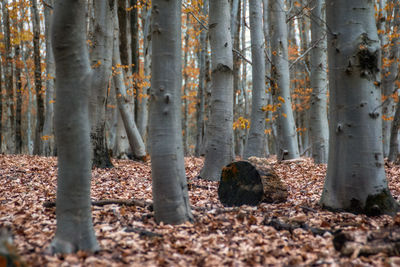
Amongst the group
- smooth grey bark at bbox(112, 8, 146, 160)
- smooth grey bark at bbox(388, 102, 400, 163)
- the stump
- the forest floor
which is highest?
smooth grey bark at bbox(112, 8, 146, 160)

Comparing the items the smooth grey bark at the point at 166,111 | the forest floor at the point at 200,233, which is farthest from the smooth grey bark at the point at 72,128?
the smooth grey bark at the point at 166,111

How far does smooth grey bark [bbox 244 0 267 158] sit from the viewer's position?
321 inches

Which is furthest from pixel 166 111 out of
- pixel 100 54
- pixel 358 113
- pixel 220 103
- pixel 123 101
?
pixel 123 101

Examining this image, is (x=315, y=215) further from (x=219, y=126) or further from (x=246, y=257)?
(x=219, y=126)

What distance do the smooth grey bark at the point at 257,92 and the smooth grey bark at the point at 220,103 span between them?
181 cm

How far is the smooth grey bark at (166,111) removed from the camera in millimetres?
3490

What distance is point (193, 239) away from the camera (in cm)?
325

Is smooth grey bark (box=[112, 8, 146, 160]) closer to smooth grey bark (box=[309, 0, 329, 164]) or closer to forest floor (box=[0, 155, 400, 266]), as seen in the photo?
forest floor (box=[0, 155, 400, 266])

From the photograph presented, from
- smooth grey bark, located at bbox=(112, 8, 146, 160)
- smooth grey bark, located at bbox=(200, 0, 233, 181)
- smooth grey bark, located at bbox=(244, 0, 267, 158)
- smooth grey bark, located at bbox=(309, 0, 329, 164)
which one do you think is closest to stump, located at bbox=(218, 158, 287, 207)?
smooth grey bark, located at bbox=(200, 0, 233, 181)

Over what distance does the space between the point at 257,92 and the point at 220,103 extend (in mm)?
2159

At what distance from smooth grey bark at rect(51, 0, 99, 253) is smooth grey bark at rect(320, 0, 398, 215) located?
10.2ft

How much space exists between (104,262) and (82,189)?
66 centimetres

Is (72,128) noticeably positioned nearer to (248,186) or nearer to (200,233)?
(200,233)

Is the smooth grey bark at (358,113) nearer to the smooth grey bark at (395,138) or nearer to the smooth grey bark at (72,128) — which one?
the smooth grey bark at (72,128)
